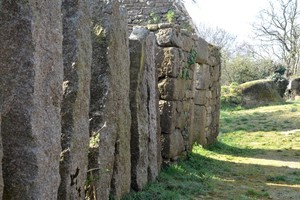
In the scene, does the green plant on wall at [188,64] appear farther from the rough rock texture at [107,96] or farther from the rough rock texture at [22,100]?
the rough rock texture at [22,100]

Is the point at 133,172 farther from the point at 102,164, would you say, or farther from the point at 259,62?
the point at 259,62

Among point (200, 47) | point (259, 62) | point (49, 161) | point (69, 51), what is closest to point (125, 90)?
point (69, 51)

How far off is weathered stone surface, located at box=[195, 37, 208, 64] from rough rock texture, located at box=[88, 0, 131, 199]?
4055mm

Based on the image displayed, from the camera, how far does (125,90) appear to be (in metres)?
3.97

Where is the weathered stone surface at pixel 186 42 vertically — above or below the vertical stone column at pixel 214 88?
above

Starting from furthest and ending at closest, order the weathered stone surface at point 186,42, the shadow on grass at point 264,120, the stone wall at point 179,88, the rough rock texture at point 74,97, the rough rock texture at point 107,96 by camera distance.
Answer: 1. the shadow on grass at point 264,120
2. the weathered stone surface at point 186,42
3. the stone wall at point 179,88
4. the rough rock texture at point 107,96
5. the rough rock texture at point 74,97

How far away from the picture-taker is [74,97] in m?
2.88

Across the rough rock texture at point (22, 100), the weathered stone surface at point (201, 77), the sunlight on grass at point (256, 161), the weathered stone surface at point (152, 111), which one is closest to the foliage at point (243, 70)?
the weathered stone surface at point (201, 77)

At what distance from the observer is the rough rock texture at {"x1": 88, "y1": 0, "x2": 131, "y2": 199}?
3.44 m

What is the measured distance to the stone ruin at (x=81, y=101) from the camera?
7.48 feet

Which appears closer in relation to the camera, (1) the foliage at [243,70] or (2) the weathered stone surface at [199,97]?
(2) the weathered stone surface at [199,97]

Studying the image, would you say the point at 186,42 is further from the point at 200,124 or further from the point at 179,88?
the point at 200,124

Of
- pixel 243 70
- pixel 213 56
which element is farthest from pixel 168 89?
pixel 243 70

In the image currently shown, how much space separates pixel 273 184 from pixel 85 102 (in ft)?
12.1
